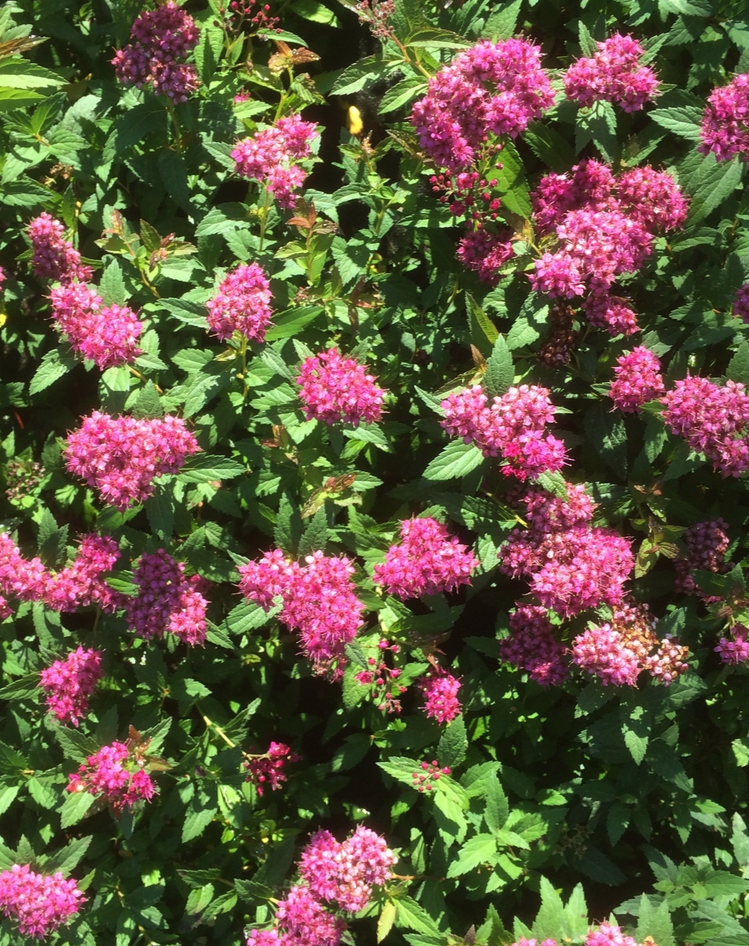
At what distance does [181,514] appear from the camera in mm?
3340

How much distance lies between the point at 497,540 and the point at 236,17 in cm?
290

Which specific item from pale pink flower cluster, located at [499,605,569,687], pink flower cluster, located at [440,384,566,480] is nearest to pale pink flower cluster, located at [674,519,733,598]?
pale pink flower cluster, located at [499,605,569,687]

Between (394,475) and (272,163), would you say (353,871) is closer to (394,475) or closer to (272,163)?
(394,475)

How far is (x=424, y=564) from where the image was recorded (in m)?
2.95

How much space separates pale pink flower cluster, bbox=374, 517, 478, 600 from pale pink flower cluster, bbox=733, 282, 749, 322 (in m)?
1.44

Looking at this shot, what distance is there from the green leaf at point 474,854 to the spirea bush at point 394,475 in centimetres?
1

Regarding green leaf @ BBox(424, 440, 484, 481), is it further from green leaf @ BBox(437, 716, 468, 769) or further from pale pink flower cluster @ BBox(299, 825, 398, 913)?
pale pink flower cluster @ BBox(299, 825, 398, 913)

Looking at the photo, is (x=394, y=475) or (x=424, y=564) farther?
(x=394, y=475)

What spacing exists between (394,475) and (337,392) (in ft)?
3.88

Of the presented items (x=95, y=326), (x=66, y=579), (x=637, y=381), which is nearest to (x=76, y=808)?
(x=66, y=579)

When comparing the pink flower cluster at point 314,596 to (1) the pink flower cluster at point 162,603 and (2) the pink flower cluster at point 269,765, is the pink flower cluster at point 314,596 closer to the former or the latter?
(1) the pink flower cluster at point 162,603

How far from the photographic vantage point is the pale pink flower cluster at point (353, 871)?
295 centimetres

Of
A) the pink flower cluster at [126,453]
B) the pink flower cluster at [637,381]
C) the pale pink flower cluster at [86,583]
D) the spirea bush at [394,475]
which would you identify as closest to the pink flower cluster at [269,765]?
the spirea bush at [394,475]

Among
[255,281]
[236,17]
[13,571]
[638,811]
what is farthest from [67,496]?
[638,811]
